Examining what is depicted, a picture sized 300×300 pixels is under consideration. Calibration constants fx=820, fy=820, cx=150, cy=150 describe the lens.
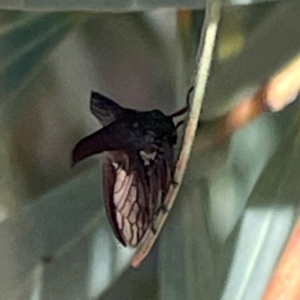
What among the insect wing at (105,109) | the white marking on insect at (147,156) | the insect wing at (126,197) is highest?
the insect wing at (105,109)

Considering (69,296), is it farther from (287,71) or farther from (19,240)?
(287,71)

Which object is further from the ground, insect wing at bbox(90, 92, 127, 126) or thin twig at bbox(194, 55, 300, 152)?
insect wing at bbox(90, 92, 127, 126)

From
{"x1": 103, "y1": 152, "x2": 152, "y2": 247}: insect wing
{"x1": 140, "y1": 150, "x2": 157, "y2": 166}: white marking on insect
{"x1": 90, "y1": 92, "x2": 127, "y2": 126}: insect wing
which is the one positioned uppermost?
{"x1": 90, "y1": 92, "x2": 127, "y2": 126}: insect wing

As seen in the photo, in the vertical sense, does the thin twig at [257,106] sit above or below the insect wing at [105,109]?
below

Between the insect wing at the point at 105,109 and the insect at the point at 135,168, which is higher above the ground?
the insect wing at the point at 105,109
